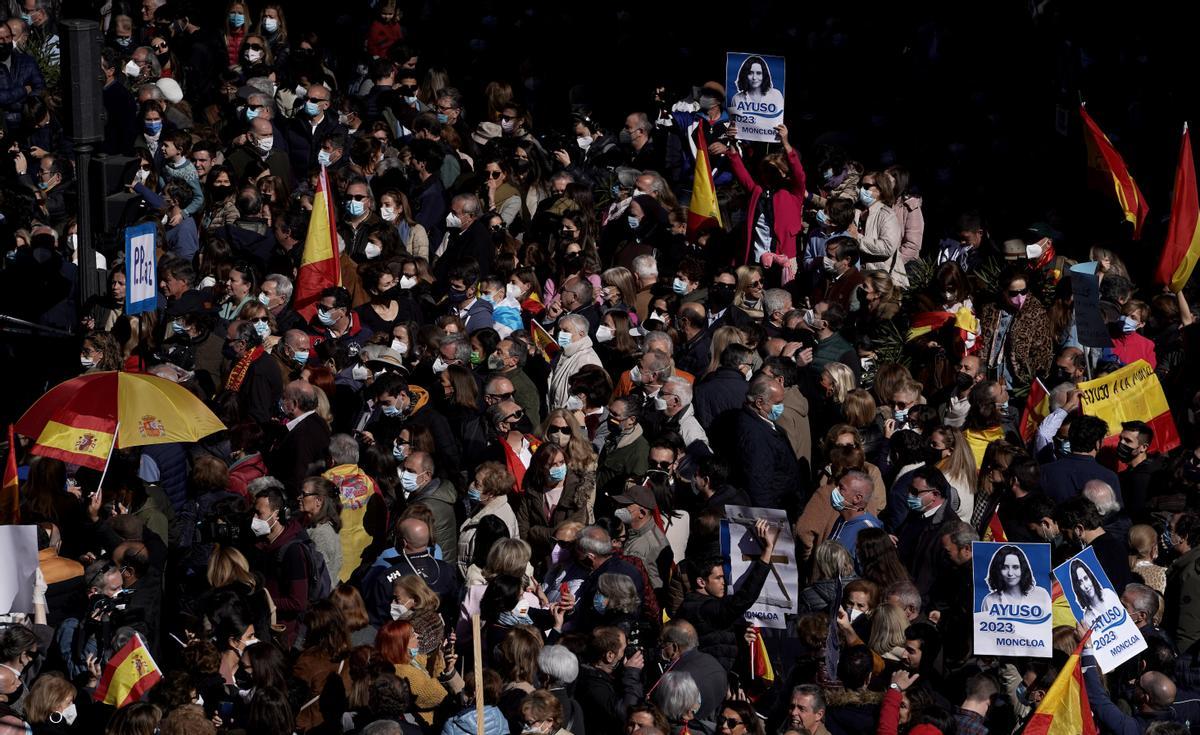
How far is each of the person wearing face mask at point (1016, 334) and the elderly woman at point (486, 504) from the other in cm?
410

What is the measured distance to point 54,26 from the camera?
21719 millimetres

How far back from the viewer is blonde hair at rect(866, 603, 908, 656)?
1030cm

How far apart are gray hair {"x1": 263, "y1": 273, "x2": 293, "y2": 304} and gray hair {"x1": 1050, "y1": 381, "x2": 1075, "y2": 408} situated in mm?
5552

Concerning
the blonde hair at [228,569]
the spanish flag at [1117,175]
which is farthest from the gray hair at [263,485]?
the spanish flag at [1117,175]

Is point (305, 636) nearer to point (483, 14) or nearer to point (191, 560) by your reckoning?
point (191, 560)

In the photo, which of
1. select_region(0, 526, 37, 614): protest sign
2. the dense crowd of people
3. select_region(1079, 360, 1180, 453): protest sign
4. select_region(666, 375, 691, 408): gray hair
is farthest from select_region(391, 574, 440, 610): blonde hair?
select_region(1079, 360, 1180, 453): protest sign

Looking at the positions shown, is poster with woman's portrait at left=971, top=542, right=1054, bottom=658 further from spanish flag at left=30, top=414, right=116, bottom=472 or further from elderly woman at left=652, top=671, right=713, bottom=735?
spanish flag at left=30, top=414, right=116, bottom=472

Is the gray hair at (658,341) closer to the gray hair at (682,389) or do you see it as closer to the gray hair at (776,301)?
the gray hair at (682,389)

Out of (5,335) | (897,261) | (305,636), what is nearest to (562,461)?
(305,636)

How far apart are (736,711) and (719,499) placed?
260cm

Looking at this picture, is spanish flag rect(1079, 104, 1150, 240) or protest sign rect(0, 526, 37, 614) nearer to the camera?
protest sign rect(0, 526, 37, 614)

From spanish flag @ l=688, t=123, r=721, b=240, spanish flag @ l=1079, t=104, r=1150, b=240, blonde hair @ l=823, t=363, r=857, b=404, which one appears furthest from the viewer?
spanish flag @ l=688, t=123, r=721, b=240

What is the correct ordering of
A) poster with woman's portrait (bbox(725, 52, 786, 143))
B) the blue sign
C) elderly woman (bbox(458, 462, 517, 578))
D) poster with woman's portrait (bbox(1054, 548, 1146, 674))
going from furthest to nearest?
poster with woman's portrait (bbox(725, 52, 786, 143)), the blue sign, elderly woman (bbox(458, 462, 517, 578)), poster with woman's portrait (bbox(1054, 548, 1146, 674))

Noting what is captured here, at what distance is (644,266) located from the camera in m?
15.8
